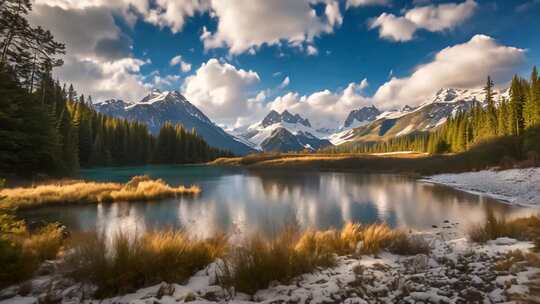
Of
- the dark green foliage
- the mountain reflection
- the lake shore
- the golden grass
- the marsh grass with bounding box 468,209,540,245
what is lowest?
the mountain reflection

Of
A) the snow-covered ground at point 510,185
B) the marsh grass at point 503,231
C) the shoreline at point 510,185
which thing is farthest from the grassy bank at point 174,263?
the snow-covered ground at point 510,185

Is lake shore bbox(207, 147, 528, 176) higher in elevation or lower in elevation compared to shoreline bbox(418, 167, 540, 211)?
higher

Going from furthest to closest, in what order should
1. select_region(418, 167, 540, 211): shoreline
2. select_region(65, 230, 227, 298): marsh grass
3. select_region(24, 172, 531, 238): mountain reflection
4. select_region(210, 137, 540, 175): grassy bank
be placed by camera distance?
1. select_region(210, 137, 540, 175): grassy bank
2. select_region(418, 167, 540, 211): shoreline
3. select_region(24, 172, 531, 238): mountain reflection
4. select_region(65, 230, 227, 298): marsh grass

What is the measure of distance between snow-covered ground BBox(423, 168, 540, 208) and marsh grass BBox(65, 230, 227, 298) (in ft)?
87.2

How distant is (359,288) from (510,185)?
3414 centimetres

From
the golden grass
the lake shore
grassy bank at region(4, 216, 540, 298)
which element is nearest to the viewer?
grassy bank at region(4, 216, 540, 298)

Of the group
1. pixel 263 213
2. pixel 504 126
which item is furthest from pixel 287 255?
pixel 504 126

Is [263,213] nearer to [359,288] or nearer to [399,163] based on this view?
[359,288]

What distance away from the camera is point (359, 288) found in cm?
609

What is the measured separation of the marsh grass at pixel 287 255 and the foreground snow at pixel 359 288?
0.26 meters

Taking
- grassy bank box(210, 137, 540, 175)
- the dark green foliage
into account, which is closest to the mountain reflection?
grassy bank box(210, 137, 540, 175)

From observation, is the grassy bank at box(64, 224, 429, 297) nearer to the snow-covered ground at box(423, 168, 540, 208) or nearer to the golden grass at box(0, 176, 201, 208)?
the golden grass at box(0, 176, 201, 208)

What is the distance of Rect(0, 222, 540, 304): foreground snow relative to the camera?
5.62m

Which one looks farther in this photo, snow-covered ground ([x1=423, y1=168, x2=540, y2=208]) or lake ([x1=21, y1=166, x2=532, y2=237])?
snow-covered ground ([x1=423, y1=168, x2=540, y2=208])
